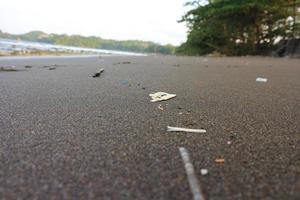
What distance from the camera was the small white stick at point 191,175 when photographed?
2.15 feet

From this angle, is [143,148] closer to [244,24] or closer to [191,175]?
[191,175]

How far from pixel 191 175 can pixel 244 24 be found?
1286cm

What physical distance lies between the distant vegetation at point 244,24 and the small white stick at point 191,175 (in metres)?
10.8

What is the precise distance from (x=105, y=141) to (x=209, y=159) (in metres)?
0.38

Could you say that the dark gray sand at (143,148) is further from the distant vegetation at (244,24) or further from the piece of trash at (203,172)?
the distant vegetation at (244,24)

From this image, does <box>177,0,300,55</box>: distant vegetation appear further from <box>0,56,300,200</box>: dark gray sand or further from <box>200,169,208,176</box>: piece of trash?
<box>200,169,208,176</box>: piece of trash

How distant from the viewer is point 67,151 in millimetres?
938

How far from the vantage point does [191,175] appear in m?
0.75

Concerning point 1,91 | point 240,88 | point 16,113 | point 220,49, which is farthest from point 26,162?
point 220,49

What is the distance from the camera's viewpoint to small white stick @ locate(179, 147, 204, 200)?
25.8 inches

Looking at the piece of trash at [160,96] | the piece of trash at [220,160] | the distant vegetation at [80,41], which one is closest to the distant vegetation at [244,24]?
the piece of trash at [160,96]

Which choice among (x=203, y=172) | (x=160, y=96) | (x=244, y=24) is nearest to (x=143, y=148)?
(x=203, y=172)

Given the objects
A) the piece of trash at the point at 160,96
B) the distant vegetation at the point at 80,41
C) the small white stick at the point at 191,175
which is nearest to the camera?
the small white stick at the point at 191,175

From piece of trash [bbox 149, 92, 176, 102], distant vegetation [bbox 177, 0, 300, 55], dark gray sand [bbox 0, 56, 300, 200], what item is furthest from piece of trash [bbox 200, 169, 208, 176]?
distant vegetation [bbox 177, 0, 300, 55]
